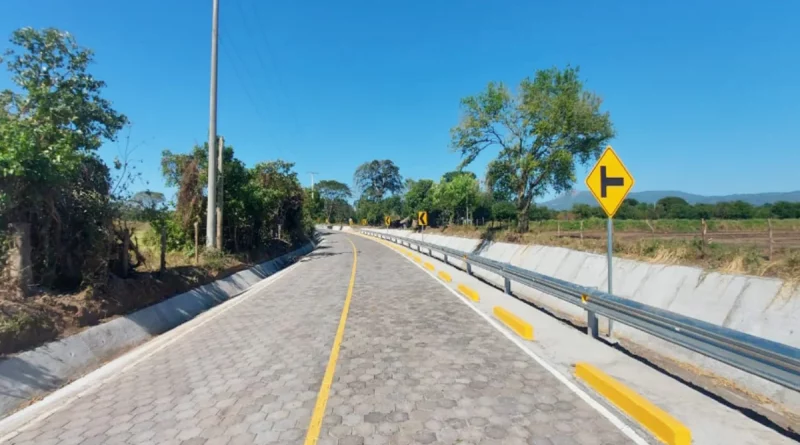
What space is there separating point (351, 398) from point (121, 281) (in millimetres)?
6726

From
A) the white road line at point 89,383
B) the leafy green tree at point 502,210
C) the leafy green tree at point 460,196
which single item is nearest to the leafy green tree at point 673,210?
the leafy green tree at point 502,210

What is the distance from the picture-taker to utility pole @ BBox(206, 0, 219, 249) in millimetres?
16453

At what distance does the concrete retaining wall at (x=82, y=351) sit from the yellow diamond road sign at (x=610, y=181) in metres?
8.42

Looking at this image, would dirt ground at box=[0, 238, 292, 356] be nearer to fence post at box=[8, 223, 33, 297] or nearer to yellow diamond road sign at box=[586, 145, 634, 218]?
fence post at box=[8, 223, 33, 297]

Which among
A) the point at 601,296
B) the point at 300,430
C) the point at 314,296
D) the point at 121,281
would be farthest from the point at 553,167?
the point at 300,430

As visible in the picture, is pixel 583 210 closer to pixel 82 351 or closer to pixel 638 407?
pixel 638 407

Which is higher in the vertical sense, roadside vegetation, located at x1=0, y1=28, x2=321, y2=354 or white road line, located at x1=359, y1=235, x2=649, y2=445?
roadside vegetation, located at x1=0, y1=28, x2=321, y2=354

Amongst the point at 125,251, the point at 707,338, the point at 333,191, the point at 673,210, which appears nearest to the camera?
the point at 707,338

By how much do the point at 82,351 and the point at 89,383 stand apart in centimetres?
102

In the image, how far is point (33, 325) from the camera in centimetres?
625

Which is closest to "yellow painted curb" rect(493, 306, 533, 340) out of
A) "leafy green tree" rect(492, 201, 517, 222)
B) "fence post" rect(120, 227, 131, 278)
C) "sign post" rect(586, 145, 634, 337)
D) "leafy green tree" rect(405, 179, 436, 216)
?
"sign post" rect(586, 145, 634, 337)

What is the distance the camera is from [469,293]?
12.4 meters

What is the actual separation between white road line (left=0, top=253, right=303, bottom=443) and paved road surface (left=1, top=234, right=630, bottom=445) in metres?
0.12

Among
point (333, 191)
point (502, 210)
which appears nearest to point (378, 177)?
point (333, 191)
